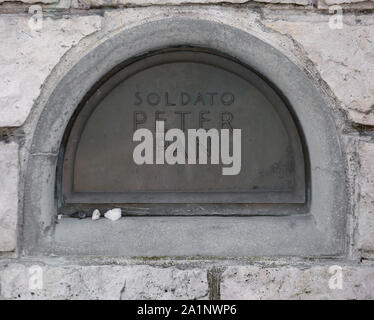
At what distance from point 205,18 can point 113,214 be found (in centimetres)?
75

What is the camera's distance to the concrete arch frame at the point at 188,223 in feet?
4.67

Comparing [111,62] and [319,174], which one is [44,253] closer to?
[111,62]

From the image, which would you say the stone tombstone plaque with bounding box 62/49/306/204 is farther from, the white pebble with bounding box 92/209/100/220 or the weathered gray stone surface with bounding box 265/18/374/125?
the weathered gray stone surface with bounding box 265/18/374/125

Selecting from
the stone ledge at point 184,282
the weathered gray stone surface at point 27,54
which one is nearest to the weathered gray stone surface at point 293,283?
the stone ledge at point 184,282

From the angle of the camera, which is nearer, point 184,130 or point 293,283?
point 293,283

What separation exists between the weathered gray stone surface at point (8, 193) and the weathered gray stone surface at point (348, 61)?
1025 millimetres

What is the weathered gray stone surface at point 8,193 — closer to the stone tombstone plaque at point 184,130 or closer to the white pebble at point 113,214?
the stone tombstone plaque at point 184,130

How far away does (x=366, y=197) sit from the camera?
1421 millimetres

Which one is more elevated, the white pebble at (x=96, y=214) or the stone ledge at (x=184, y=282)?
the white pebble at (x=96, y=214)

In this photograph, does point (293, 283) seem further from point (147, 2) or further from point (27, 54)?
point (27, 54)

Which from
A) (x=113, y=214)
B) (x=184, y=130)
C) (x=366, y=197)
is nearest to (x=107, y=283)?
(x=113, y=214)

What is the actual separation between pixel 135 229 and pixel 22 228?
1.23 ft

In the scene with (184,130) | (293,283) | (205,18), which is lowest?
(293,283)

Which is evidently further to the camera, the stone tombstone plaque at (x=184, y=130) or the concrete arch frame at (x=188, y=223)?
the stone tombstone plaque at (x=184, y=130)
